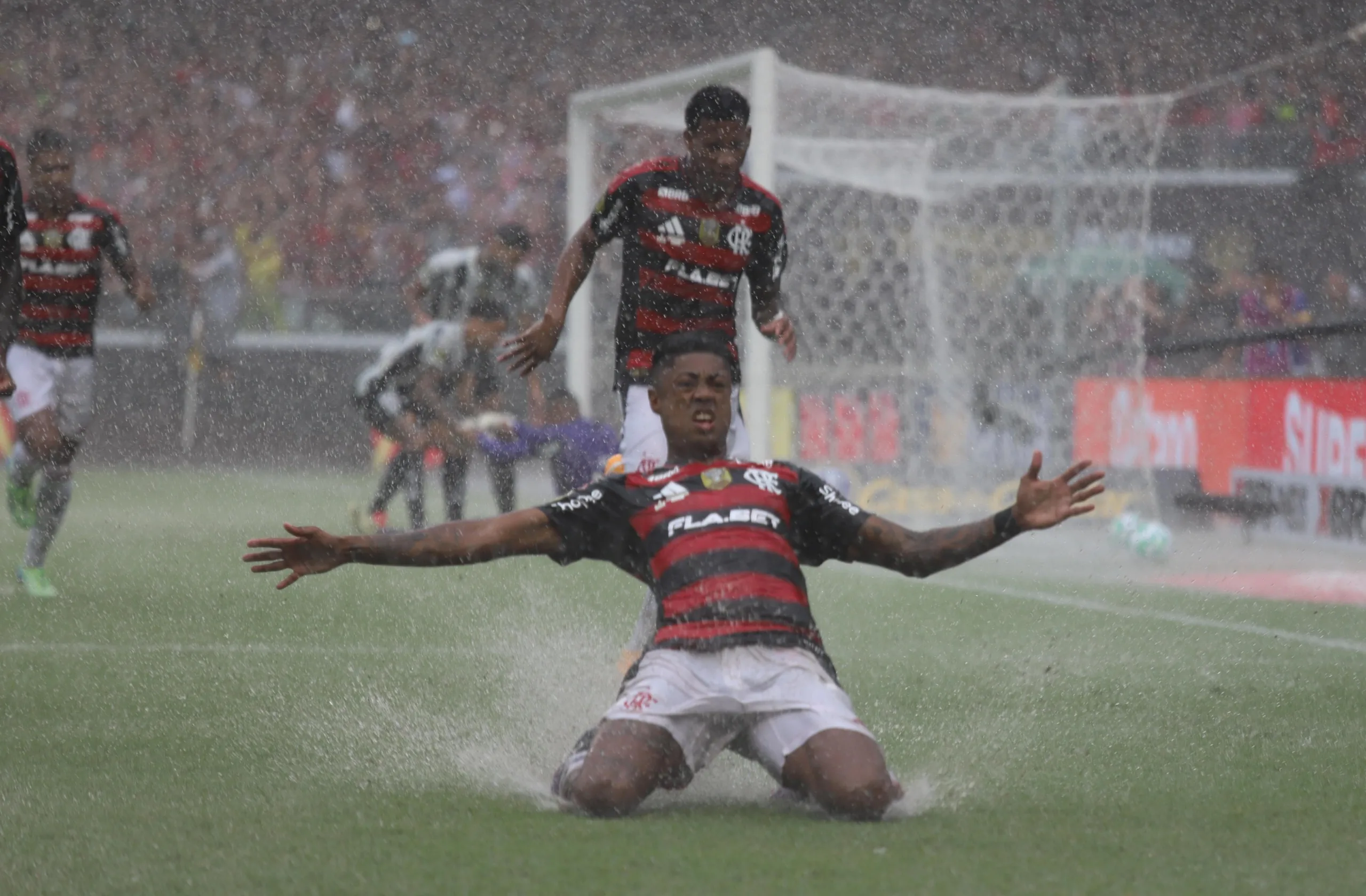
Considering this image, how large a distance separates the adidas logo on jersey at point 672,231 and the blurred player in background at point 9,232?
2.36 metres

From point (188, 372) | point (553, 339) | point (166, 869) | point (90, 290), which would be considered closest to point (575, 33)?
point (188, 372)

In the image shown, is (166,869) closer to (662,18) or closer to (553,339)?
(553,339)

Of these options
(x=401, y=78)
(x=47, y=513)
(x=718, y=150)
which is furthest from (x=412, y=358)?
(x=401, y=78)

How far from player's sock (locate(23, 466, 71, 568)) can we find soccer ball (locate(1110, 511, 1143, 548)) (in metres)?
6.68

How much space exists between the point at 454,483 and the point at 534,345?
6226 millimetres

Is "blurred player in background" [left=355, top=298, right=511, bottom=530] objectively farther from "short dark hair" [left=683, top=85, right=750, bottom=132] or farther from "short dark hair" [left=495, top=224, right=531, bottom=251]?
"short dark hair" [left=683, top=85, right=750, bottom=132]

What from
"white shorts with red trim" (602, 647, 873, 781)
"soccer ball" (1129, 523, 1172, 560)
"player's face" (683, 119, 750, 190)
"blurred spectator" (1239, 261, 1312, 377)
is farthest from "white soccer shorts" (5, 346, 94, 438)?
"blurred spectator" (1239, 261, 1312, 377)

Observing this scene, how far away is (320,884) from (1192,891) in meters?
1.61

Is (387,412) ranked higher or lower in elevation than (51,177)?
lower

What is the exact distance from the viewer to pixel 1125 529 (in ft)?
40.3

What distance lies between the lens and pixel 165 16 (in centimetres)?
2331

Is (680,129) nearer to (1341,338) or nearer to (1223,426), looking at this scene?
(1223,426)

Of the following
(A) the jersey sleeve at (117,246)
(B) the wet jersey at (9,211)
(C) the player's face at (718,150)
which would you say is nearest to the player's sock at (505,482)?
(A) the jersey sleeve at (117,246)

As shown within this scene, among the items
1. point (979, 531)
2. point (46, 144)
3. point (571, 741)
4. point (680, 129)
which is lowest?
point (571, 741)
